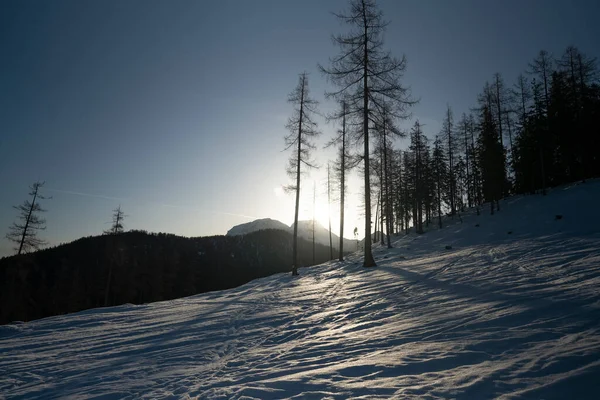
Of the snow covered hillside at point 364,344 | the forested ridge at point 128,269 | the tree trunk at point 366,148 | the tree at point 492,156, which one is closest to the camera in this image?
the snow covered hillside at point 364,344

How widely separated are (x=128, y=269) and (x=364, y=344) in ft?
187

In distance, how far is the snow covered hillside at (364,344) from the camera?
9.47 feet

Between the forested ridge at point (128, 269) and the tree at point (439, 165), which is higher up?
the tree at point (439, 165)

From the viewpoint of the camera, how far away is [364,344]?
438 centimetres

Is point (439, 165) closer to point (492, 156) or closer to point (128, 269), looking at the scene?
point (492, 156)

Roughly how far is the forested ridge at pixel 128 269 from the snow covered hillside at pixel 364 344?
27.5 metres

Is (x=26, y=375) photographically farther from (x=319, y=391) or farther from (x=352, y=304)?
(x=352, y=304)

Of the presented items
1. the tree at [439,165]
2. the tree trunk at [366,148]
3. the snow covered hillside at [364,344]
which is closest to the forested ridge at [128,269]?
the snow covered hillside at [364,344]

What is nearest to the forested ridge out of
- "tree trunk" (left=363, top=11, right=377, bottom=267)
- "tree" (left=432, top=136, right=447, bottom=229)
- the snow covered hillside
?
the snow covered hillside

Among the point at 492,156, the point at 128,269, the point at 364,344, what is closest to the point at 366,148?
the point at 364,344

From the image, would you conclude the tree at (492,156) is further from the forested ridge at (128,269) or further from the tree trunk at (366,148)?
the forested ridge at (128,269)

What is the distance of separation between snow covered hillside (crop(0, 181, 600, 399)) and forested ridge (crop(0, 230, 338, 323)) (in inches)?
1083

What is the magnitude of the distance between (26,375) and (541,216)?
1115 inches

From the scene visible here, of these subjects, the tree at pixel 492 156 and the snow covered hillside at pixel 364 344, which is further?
the tree at pixel 492 156
